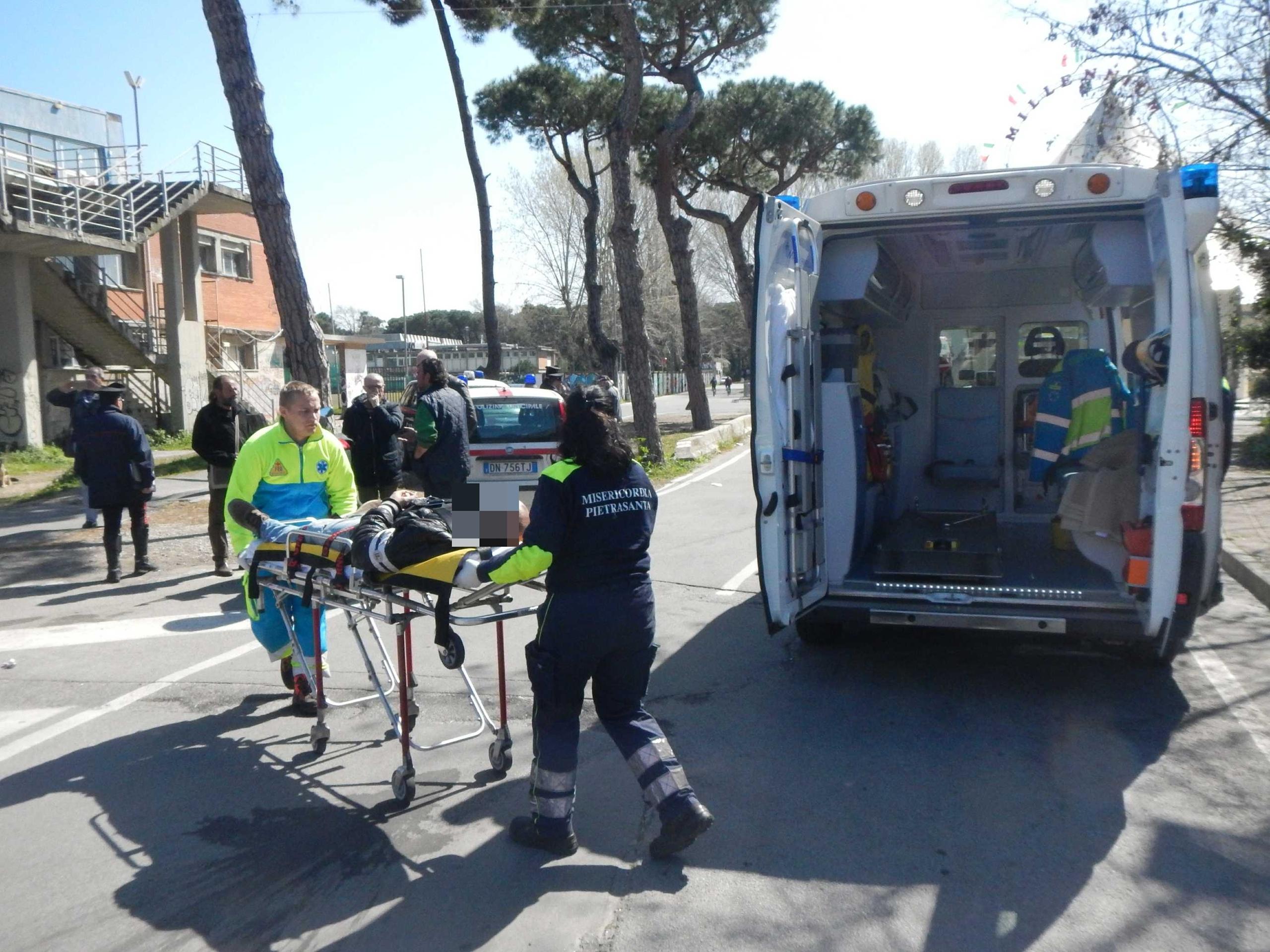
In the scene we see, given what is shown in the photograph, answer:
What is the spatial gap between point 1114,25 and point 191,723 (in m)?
11.8

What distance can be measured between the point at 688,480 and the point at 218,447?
824 centimetres

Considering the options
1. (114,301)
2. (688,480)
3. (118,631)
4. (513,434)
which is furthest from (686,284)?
(118,631)

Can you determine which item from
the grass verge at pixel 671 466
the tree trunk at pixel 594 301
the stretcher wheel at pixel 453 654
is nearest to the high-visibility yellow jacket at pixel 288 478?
the stretcher wheel at pixel 453 654

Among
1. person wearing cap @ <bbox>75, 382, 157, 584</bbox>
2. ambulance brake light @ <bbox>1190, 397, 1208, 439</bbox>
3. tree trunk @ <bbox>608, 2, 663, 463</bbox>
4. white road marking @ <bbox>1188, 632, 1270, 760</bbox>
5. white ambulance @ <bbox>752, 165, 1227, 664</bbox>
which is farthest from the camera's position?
tree trunk @ <bbox>608, 2, 663, 463</bbox>

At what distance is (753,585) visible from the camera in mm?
9016

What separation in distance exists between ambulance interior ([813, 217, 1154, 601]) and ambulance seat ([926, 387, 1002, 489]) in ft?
0.04

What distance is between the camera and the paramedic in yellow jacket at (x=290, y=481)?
18.7ft

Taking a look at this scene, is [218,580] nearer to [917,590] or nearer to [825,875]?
[917,590]

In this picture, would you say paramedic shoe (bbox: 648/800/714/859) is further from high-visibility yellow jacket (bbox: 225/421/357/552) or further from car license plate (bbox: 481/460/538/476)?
car license plate (bbox: 481/460/538/476)

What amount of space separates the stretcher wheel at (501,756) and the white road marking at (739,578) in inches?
161

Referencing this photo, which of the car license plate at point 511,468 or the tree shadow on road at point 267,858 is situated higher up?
the car license plate at point 511,468

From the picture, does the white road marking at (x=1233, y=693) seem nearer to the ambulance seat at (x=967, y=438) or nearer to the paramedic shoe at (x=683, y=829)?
the ambulance seat at (x=967, y=438)

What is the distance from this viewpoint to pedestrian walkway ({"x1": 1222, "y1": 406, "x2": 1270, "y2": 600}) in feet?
29.1

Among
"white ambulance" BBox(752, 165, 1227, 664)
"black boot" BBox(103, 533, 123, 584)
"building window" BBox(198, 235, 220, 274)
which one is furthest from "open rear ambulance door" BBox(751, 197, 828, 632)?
"building window" BBox(198, 235, 220, 274)
